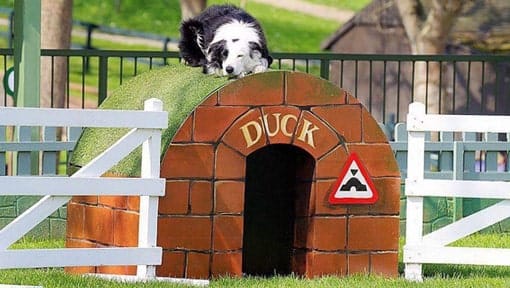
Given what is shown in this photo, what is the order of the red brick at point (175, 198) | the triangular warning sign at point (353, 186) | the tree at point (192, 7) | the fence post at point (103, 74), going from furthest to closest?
1. the tree at point (192, 7)
2. the fence post at point (103, 74)
3. the triangular warning sign at point (353, 186)
4. the red brick at point (175, 198)

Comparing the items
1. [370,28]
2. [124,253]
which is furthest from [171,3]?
[124,253]

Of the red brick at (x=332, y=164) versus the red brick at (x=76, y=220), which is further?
the red brick at (x=76, y=220)

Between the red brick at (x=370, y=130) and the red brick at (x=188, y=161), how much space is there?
1.12m

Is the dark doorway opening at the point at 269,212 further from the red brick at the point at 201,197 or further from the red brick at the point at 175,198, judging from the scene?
the red brick at the point at 175,198

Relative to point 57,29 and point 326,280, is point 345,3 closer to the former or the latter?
point 57,29

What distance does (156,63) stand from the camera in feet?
99.0

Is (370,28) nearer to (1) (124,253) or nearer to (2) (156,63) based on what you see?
(2) (156,63)

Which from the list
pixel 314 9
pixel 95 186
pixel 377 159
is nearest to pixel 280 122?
pixel 377 159

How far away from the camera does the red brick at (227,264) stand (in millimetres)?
8750

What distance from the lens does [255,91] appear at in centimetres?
878

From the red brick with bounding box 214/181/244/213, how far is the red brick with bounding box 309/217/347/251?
0.56 metres

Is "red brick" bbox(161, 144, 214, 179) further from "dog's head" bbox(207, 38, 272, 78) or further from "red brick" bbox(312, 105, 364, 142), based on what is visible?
"red brick" bbox(312, 105, 364, 142)

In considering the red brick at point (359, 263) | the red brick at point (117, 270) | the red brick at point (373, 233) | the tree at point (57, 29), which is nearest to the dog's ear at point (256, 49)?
the red brick at point (373, 233)

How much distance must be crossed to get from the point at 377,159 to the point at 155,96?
1.61 m
